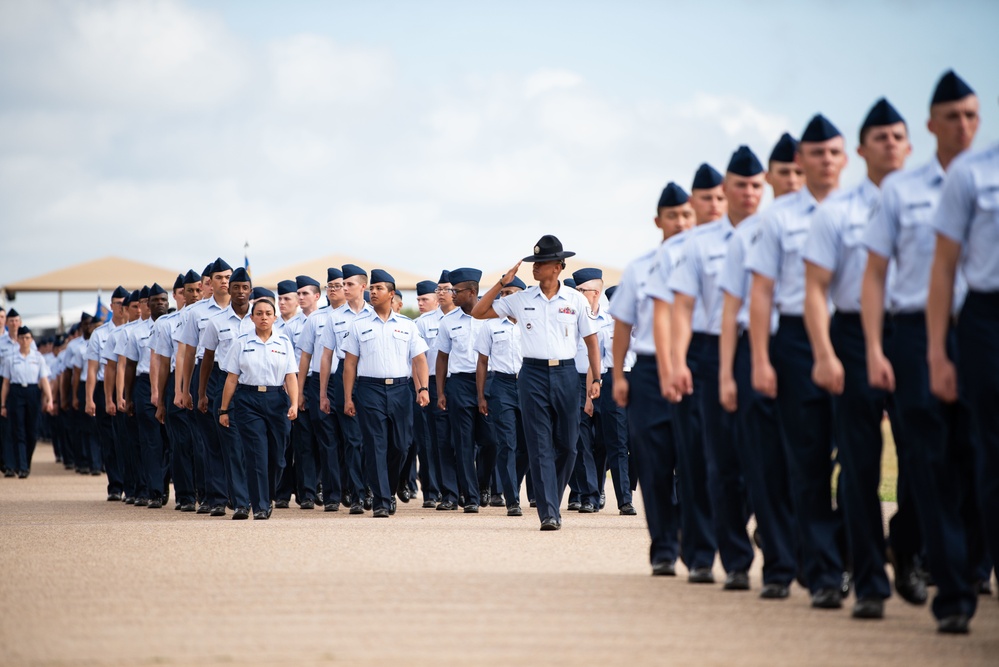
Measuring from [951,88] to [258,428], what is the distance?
989 cm

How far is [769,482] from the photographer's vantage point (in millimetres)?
8500

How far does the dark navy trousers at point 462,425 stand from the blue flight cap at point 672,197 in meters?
6.94

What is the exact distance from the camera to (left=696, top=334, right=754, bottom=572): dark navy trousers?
352 inches

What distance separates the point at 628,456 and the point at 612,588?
8142 millimetres

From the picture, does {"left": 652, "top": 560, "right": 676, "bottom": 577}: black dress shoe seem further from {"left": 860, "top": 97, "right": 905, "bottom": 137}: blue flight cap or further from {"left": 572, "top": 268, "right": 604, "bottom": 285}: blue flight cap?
{"left": 572, "top": 268, "right": 604, "bottom": 285}: blue flight cap

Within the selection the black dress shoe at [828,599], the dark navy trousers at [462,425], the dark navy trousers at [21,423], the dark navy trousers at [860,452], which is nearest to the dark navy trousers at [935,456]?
the dark navy trousers at [860,452]

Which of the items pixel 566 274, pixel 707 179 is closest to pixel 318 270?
pixel 566 274

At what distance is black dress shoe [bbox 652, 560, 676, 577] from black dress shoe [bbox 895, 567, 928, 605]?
178 centimetres

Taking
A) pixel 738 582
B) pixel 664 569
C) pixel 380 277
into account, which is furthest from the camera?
pixel 380 277

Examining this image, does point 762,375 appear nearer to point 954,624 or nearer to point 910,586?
point 910,586

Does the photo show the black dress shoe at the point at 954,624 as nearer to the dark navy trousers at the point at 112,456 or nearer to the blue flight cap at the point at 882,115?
the blue flight cap at the point at 882,115

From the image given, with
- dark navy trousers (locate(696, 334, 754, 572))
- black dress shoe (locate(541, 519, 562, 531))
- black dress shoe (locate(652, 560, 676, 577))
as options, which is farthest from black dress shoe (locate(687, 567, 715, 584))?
black dress shoe (locate(541, 519, 562, 531))

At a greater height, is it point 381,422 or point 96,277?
point 96,277

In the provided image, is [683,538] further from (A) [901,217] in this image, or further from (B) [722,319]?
(A) [901,217]
